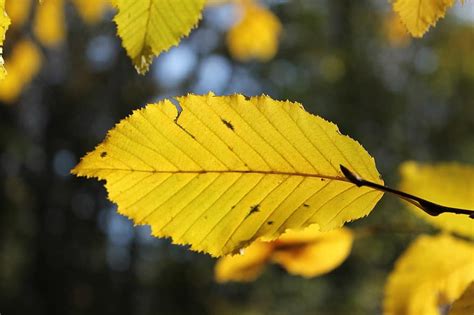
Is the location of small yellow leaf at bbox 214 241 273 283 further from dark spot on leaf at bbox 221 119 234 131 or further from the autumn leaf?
dark spot on leaf at bbox 221 119 234 131

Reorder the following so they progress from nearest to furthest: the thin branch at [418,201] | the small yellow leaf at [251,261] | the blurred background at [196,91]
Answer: the thin branch at [418,201]
the small yellow leaf at [251,261]
the blurred background at [196,91]

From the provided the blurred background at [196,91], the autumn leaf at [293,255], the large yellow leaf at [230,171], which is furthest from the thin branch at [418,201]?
the blurred background at [196,91]

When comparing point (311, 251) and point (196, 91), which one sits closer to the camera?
point (311, 251)

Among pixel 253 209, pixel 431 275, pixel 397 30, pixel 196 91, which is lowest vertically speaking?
pixel 253 209

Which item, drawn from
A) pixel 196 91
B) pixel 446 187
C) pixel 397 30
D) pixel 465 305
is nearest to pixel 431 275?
pixel 446 187

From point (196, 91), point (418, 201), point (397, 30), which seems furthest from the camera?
point (196, 91)

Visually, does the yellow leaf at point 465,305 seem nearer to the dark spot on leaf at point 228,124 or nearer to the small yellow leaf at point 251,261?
the dark spot on leaf at point 228,124

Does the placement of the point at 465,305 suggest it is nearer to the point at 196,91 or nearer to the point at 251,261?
the point at 251,261

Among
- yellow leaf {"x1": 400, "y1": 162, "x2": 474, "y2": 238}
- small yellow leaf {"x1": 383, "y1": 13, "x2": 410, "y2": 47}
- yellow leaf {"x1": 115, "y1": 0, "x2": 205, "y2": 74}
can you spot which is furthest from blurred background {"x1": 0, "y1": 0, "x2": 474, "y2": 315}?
yellow leaf {"x1": 115, "y1": 0, "x2": 205, "y2": 74}
